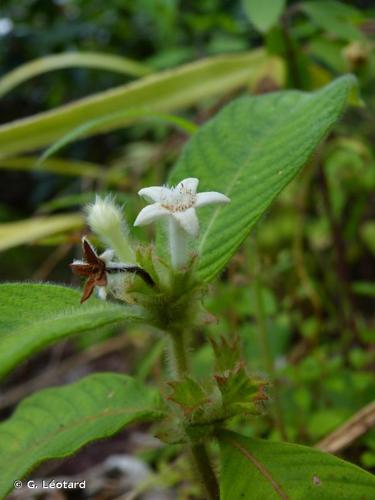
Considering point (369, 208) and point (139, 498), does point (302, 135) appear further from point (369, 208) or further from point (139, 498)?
point (369, 208)

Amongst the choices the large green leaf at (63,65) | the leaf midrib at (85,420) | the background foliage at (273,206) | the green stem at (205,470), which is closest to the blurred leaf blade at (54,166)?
the background foliage at (273,206)

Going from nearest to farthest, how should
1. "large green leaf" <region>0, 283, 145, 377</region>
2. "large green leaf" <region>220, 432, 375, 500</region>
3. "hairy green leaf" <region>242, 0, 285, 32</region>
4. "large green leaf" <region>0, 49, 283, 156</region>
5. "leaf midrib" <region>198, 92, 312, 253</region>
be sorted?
"large green leaf" <region>0, 283, 145, 377</region>
"large green leaf" <region>220, 432, 375, 500</region>
"leaf midrib" <region>198, 92, 312, 253</region>
"hairy green leaf" <region>242, 0, 285, 32</region>
"large green leaf" <region>0, 49, 283, 156</region>

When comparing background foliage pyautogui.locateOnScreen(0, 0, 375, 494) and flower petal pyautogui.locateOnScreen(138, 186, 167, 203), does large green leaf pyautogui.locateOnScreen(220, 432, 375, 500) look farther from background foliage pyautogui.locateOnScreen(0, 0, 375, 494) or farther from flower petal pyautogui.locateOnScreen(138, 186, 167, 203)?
flower petal pyautogui.locateOnScreen(138, 186, 167, 203)

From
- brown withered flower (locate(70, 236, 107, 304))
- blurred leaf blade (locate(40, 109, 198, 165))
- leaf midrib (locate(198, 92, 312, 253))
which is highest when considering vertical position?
blurred leaf blade (locate(40, 109, 198, 165))

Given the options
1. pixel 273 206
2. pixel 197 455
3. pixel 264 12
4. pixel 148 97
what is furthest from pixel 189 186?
pixel 273 206

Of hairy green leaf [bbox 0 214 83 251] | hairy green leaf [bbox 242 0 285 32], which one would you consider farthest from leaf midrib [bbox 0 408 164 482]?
hairy green leaf [bbox 0 214 83 251]

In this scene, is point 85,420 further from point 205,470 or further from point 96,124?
point 96,124

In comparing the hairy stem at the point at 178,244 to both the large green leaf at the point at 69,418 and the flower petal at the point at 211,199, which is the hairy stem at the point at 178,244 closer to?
the flower petal at the point at 211,199
